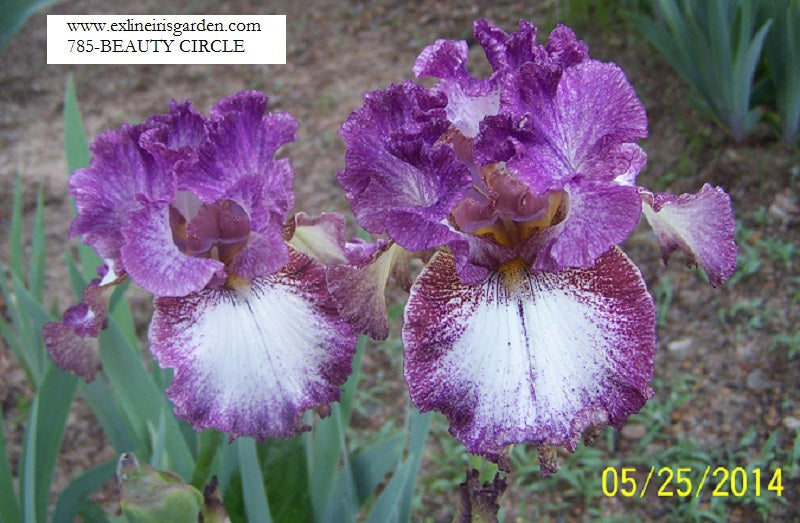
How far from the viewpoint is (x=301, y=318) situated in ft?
2.43

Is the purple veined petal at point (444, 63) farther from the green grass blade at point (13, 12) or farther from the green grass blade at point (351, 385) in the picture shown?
the green grass blade at point (13, 12)

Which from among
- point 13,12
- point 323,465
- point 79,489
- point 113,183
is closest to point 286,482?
point 323,465

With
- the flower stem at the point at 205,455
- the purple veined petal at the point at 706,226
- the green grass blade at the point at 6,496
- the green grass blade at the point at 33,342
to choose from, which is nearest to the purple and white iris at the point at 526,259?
the purple veined petal at the point at 706,226

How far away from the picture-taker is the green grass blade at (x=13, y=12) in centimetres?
123

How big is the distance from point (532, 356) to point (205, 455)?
37 cm

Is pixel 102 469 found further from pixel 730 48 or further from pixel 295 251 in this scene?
pixel 730 48

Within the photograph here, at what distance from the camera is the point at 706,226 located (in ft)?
2.58

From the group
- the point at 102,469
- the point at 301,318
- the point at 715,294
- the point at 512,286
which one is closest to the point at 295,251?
the point at 301,318

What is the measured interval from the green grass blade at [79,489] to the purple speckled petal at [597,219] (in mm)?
738

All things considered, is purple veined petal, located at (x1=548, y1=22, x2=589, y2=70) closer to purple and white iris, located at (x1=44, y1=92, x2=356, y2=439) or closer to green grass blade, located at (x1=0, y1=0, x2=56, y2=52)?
purple and white iris, located at (x1=44, y1=92, x2=356, y2=439)

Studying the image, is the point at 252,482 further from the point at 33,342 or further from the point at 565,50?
the point at 33,342

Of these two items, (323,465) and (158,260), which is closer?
(158,260)

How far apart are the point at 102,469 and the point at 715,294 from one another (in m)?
1.52
